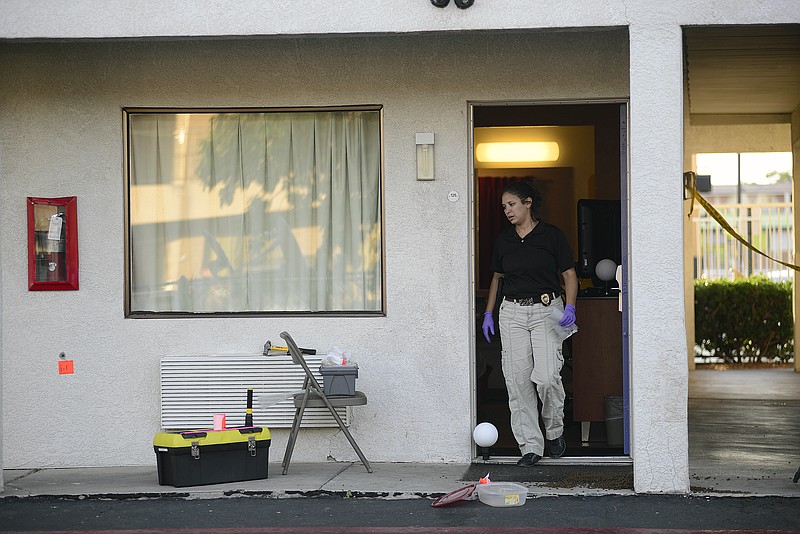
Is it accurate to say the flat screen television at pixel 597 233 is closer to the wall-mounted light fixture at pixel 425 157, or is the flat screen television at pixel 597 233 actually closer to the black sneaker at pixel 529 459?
the wall-mounted light fixture at pixel 425 157

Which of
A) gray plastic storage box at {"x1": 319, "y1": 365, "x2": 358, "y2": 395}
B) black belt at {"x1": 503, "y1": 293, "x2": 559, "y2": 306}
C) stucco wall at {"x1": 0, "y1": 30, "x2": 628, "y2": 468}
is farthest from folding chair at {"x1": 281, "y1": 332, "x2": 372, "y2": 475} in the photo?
black belt at {"x1": 503, "y1": 293, "x2": 559, "y2": 306}

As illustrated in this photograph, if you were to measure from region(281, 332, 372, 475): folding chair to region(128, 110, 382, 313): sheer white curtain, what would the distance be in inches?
33.9

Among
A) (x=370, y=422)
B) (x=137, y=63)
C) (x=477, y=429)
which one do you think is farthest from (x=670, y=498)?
(x=137, y=63)

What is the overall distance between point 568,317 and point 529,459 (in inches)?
37.7

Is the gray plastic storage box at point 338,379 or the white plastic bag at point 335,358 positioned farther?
the white plastic bag at point 335,358

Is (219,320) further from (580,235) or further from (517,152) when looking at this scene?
(517,152)

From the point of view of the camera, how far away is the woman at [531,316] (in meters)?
7.18

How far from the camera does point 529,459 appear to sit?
7.23m

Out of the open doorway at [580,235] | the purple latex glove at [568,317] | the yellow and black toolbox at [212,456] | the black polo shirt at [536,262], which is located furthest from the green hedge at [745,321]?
the yellow and black toolbox at [212,456]

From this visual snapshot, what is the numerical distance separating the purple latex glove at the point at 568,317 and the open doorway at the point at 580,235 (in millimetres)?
514

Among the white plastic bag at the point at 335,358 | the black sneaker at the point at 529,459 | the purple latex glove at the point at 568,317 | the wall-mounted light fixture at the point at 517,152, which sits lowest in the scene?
the black sneaker at the point at 529,459

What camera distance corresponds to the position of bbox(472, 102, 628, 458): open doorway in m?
7.96

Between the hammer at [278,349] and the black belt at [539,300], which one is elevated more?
the black belt at [539,300]

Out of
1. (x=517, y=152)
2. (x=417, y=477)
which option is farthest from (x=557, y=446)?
(x=517, y=152)
